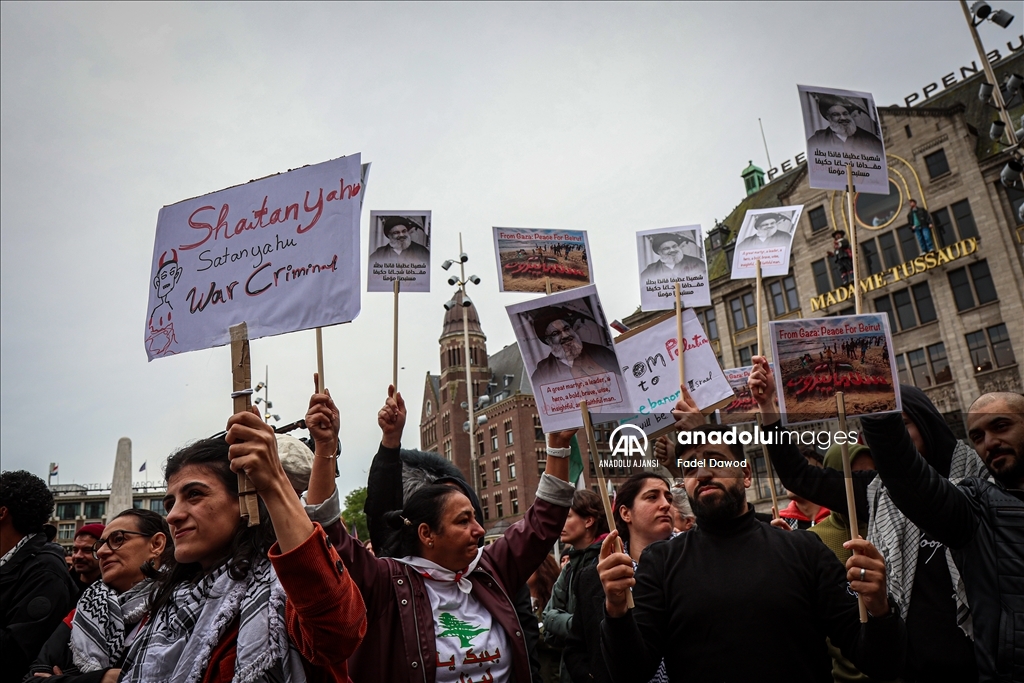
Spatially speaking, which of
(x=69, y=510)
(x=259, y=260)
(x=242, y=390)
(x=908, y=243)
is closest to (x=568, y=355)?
(x=259, y=260)

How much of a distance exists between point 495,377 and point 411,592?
233ft

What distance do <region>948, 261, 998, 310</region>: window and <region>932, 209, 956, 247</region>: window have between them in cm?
121

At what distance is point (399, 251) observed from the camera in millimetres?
5832

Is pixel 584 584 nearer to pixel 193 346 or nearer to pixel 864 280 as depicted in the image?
pixel 193 346

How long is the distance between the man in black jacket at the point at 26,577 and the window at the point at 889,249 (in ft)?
105

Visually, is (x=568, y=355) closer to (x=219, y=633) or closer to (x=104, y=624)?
(x=219, y=633)

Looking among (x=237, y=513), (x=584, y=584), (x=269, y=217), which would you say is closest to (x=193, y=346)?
(x=269, y=217)

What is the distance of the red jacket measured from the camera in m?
2.06

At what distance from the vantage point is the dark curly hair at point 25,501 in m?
4.40

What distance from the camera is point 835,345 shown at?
3346 mm

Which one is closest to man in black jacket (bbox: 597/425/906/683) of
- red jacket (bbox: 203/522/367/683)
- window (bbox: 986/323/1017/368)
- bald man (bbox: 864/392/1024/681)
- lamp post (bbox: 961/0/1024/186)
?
bald man (bbox: 864/392/1024/681)

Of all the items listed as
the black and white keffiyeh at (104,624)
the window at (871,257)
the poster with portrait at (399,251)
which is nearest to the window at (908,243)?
the window at (871,257)

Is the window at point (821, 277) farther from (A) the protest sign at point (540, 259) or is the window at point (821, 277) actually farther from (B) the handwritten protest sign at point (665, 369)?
(B) the handwritten protest sign at point (665, 369)

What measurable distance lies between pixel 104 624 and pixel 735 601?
9.08 ft
